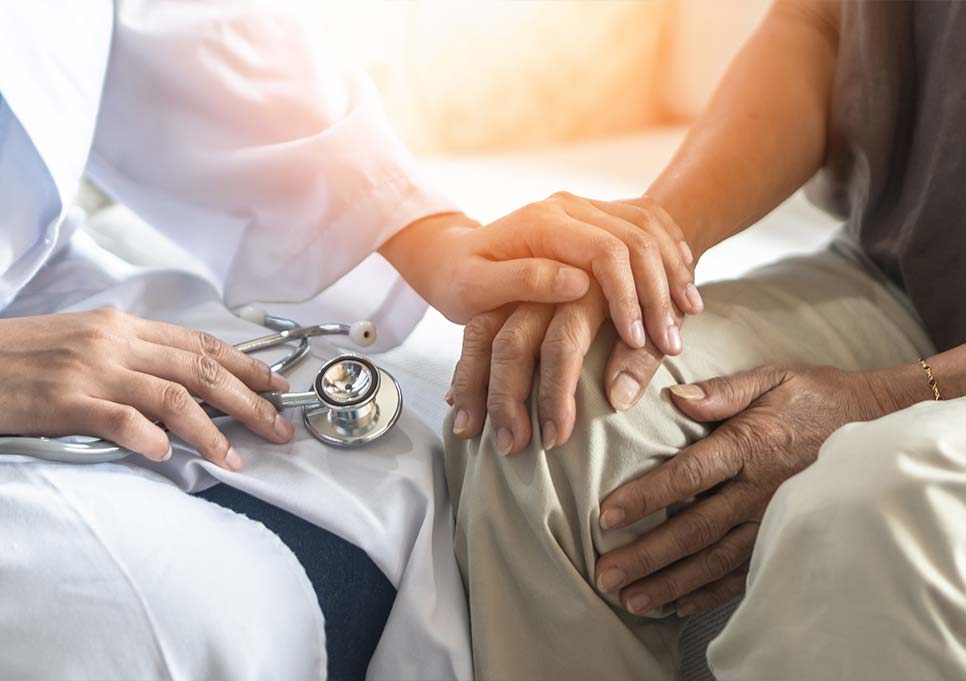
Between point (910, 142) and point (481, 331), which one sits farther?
point (910, 142)

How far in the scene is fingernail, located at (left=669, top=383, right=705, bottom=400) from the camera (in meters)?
0.61

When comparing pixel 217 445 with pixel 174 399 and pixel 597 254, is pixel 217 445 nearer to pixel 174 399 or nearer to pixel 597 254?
pixel 174 399

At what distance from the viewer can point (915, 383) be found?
Result: 65 centimetres

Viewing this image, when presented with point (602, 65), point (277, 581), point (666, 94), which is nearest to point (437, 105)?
point (602, 65)

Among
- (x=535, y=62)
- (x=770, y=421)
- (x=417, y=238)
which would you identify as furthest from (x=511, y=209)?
(x=770, y=421)

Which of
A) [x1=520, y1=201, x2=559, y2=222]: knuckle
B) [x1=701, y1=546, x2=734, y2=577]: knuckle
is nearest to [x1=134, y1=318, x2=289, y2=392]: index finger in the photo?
[x1=520, y1=201, x2=559, y2=222]: knuckle

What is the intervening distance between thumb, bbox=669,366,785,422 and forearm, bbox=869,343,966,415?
7 cm

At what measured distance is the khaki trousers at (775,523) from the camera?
1.48 feet

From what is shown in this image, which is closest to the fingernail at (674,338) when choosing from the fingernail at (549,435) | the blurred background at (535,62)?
the fingernail at (549,435)

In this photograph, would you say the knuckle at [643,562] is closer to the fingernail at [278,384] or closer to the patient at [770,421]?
the patient at [770,421]

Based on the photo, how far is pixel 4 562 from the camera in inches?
20.3

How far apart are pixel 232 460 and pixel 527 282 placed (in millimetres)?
225

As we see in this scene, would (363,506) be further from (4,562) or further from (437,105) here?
(437,105)

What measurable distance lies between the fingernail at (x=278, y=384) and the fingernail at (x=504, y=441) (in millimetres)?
170
